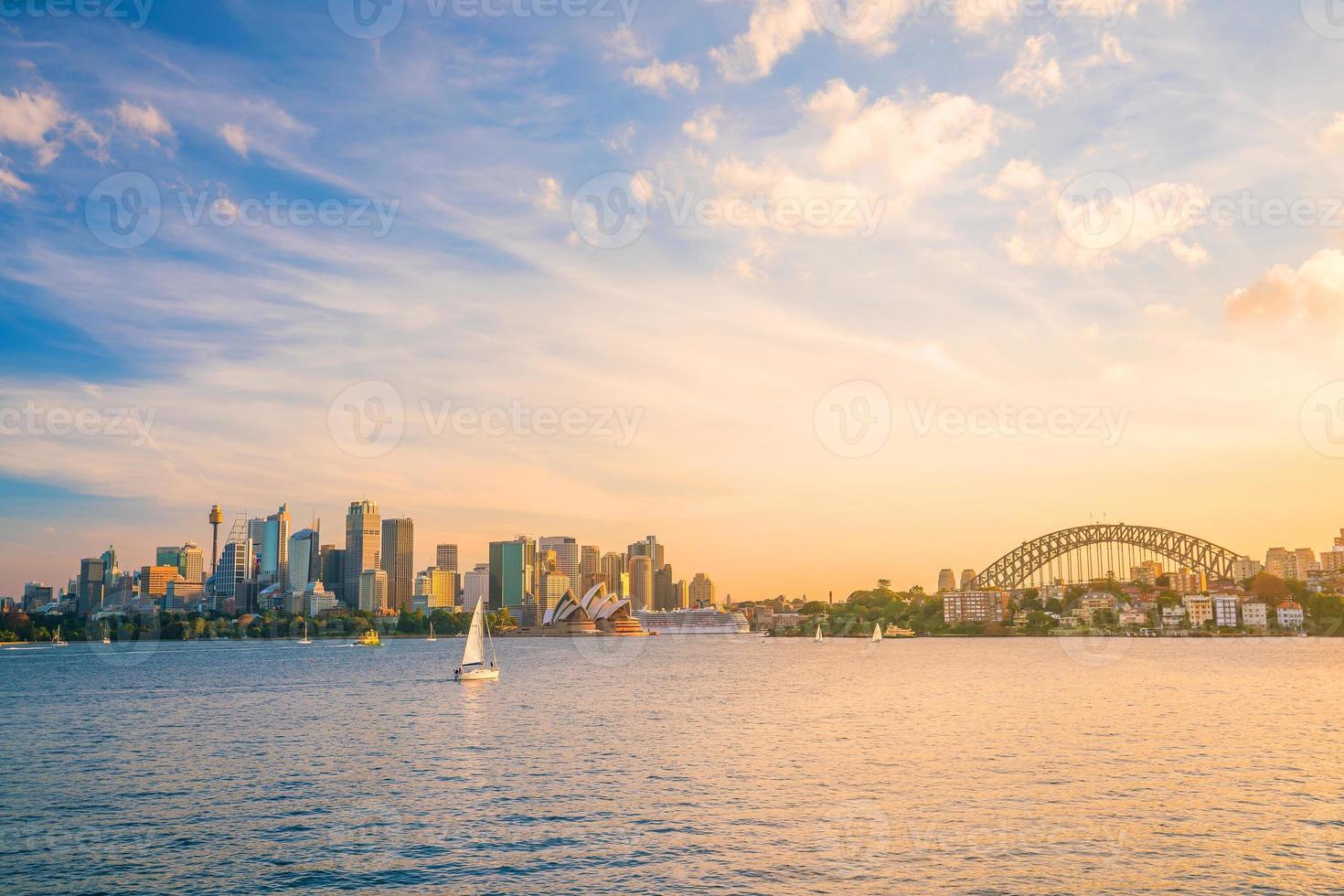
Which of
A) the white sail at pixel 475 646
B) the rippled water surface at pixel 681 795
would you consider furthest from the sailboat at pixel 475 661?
the rippled water surface at pixel 681 795

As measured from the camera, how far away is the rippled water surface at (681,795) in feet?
107

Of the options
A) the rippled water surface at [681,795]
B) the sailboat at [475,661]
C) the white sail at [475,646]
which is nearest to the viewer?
the rippled water surface at [681,795]

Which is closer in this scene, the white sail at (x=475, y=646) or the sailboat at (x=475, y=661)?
the sailboat at (x=475, y=661)

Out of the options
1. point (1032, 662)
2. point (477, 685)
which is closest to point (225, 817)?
point (477, 685)

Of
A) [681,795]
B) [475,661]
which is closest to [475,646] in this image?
[475,661]

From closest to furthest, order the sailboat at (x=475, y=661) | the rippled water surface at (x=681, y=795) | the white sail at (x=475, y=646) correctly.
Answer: the rippled water surface at (x=681, y=795) → the sailboat at (x=475, y=661) → the white sail at (x=475, y=646)

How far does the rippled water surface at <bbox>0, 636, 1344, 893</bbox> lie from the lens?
107 feet

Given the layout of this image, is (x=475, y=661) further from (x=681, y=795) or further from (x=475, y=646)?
(x=681, y=795)

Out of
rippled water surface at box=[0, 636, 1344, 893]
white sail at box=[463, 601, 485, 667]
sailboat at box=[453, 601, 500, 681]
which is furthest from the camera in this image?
white sail at box=[463, 601, 485, 667]

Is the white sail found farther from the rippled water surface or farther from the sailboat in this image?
the rippled water surface

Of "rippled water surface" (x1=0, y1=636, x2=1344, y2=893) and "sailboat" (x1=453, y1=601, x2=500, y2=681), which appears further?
"sailboat" (x1=453, y1=601, x2=500, y2=681)

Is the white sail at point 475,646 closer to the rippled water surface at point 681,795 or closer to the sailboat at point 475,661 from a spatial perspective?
the sailboat at point 475,661

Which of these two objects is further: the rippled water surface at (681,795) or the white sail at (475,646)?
the white sail at (475,646)

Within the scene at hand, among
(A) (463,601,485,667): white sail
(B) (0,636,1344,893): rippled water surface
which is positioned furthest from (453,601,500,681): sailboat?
(B) (0,636,1344,893): rippled water surface
